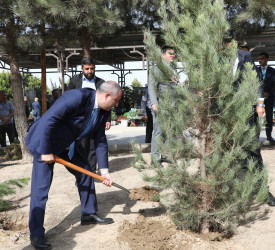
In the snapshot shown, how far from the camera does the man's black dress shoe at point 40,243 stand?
2785mm

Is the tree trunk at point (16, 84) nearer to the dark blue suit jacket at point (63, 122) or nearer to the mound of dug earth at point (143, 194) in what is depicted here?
the mound of dug earth at point (143, 194)

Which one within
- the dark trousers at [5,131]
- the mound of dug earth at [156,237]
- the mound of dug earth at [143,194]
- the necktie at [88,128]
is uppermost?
A: the necktie at [88,128]

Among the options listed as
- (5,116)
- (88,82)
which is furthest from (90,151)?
(5,116)

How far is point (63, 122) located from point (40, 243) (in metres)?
1.08

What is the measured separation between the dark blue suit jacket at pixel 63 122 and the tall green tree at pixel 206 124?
2.22 feet

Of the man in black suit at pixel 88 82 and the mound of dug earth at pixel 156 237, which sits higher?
the man in black suit at pixel 88 82

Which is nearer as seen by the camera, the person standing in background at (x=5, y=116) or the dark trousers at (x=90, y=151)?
the dark trousers at (x=90, y=151)

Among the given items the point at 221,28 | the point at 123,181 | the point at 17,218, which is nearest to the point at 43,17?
the point at 123,181

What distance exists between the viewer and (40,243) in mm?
2799

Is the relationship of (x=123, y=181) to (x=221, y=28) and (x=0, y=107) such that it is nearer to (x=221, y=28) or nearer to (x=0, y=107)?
(x=221, y=28)

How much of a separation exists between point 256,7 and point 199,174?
412 centimetres

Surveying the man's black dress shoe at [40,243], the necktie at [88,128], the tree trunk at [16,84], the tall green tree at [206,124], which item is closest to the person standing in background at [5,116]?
the tree trunk at [16,84]

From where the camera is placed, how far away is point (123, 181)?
4770mm

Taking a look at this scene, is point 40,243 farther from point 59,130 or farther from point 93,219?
point 59,130
